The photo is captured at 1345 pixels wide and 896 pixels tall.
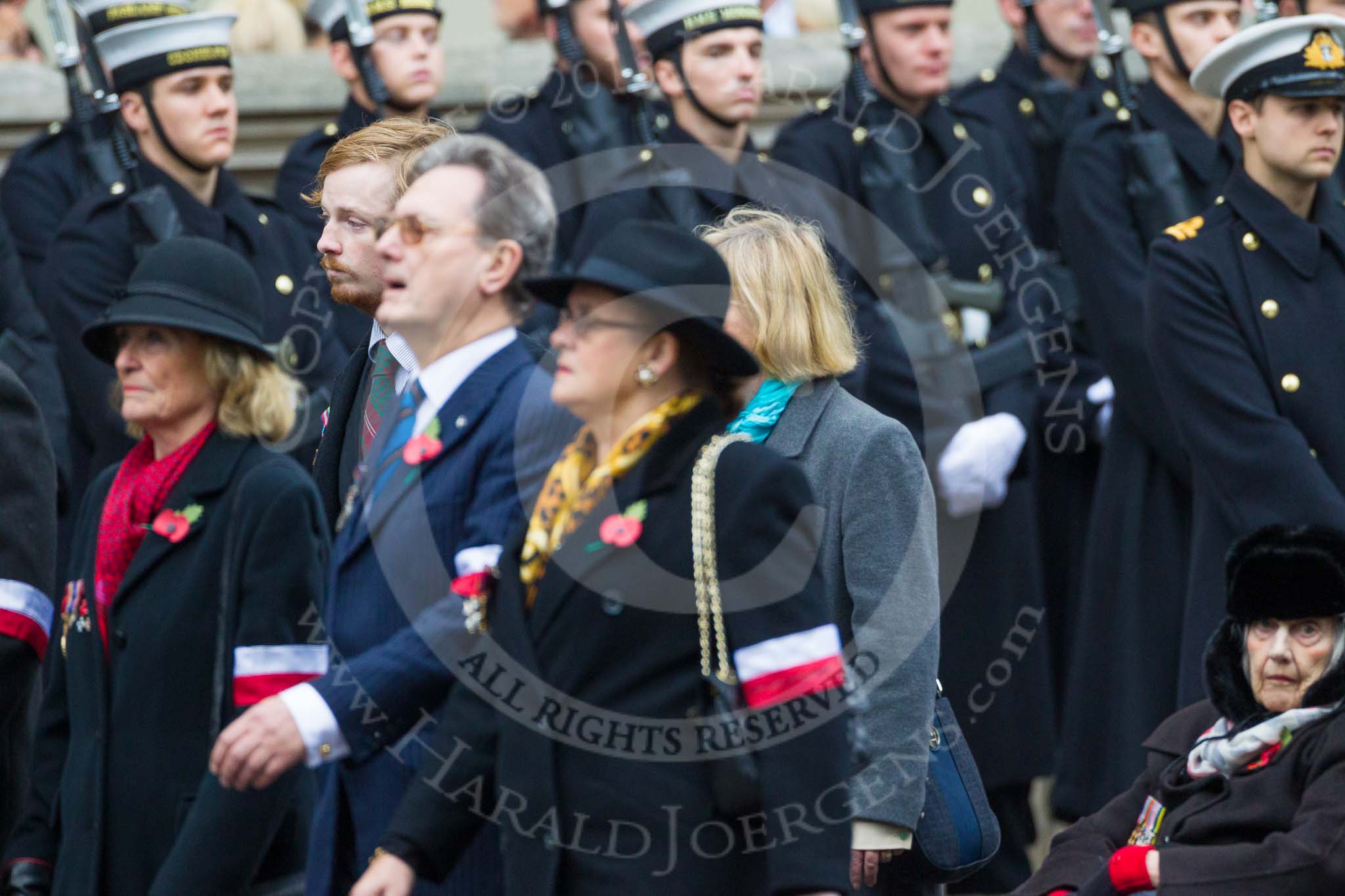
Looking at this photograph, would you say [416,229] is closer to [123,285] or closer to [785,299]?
[785,299]

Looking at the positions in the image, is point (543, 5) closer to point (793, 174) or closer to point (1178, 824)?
point (793, 174)

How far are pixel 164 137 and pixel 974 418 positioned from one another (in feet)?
7.81

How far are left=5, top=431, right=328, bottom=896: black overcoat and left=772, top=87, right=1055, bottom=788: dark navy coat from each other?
7.45ft

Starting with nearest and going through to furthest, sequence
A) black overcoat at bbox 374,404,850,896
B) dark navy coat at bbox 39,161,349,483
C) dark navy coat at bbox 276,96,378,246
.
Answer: black overcoat at bbox 374,404,850,896 → dark navy coat at bbox 39,161,349,483 → dark navy coat at bbox 276,96,378,246

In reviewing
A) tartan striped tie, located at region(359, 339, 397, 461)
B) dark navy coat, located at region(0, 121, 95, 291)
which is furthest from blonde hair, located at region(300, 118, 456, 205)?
dark navy coat, located at region(0, 121, 95, 291)

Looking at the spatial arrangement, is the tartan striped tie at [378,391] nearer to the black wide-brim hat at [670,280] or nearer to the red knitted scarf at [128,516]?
the red knitted scarf at [128,516]

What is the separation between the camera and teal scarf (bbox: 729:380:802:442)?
13.6ft

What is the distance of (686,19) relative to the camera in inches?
270

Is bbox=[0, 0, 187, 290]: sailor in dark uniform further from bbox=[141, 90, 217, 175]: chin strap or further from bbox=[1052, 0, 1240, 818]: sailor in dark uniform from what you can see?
bbox=[1052, 0, 1240, 818]: sailor in dark uniform

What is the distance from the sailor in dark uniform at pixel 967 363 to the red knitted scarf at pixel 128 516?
2274 millimetres

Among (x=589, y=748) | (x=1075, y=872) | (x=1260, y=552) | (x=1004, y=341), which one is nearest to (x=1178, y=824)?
(x=1075, y=872)

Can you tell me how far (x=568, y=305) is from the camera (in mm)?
3414

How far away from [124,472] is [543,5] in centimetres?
317

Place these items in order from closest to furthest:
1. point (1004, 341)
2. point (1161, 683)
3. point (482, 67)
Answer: point (1161, 683) → point (1004, 341) → point (482, 67)
